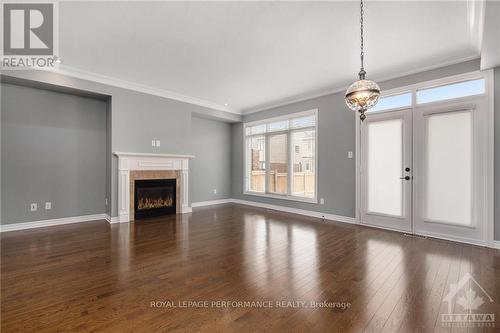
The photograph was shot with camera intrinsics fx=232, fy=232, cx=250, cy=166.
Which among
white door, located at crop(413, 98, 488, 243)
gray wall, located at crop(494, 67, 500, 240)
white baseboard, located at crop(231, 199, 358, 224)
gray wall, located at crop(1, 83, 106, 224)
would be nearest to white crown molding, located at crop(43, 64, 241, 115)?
gray wall, located at crop(1, 83, 106, 224)

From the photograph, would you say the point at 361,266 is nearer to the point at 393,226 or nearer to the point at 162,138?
the point at 393,226

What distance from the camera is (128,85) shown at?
499 cm

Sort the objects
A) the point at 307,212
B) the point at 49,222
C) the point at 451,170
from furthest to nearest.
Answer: the point at 307,212 < the point at 49,222 < the point at 451,170

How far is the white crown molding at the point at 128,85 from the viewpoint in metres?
4.26

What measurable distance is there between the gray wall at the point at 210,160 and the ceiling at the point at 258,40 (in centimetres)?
231

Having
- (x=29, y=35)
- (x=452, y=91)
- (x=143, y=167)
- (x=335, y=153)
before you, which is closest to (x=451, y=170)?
(x=452, y=91)

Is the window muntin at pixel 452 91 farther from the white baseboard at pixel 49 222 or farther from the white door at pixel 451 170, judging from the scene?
the white baseboard at pixel 49 222

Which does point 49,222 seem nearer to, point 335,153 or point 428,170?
point 335,153

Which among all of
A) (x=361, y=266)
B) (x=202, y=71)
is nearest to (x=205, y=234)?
(x=361, y=266)

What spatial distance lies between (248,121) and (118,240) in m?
4.84

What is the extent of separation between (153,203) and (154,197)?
141 millimetres

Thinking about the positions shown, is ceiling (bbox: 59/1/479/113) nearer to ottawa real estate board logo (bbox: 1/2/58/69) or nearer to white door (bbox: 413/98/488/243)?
ottawa real estate board logo (bbox: 1/2/58/69)

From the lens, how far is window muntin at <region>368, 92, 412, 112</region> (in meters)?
4.26

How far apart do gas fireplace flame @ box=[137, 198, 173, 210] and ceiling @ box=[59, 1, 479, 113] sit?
264 cm
